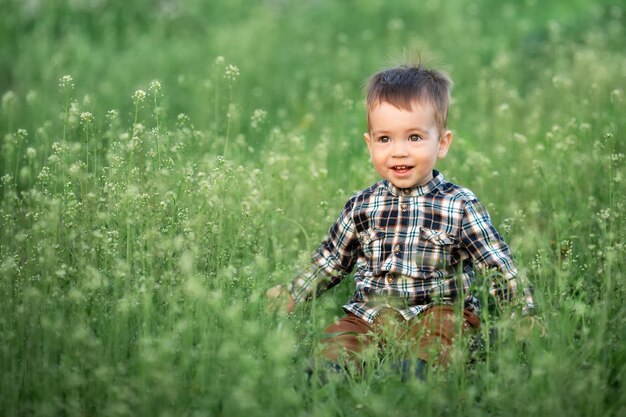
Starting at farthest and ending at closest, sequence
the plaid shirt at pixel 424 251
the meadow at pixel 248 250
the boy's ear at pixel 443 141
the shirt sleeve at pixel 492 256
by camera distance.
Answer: the boy's ear at pixel 443 141 → the plaid shirt at pixel 424 251 → the shirt sleeve at pixel 492 256 → the meadow at pixel 248 250

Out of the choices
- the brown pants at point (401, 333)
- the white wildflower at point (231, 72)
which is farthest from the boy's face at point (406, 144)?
the white wildflower at point (231, 72)

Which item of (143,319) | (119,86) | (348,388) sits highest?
(119,86)

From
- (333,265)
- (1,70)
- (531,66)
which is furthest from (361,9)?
(333,265)

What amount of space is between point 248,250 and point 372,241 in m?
0.69

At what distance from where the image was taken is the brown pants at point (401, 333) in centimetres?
340

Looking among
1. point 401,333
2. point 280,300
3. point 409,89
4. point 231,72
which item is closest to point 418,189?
point 409,89

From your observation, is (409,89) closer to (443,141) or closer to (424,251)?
(443,141)

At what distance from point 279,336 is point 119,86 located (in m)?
5.36

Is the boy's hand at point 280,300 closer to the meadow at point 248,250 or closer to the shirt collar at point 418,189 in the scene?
the meadow at point 248,250

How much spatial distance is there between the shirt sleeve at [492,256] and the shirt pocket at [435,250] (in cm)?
8

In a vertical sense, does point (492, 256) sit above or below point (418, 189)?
below

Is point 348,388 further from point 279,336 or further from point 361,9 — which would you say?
point 361,9

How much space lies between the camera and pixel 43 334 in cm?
323

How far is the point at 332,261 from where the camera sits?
405cm
